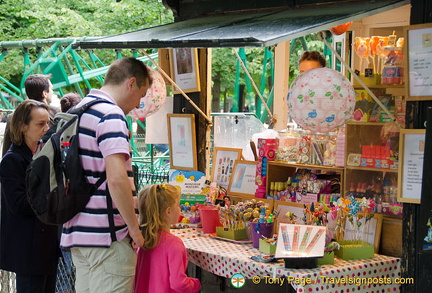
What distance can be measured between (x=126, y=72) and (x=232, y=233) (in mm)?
1660

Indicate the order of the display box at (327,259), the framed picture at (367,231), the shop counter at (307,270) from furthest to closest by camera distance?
the framed picture at (367,231), the display box at (327,259), the shop counter at (307,270)

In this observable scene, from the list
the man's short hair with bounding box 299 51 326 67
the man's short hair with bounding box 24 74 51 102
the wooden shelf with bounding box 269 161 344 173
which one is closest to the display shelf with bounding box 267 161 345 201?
the wooden shelf with bounding box 269 161 344 173

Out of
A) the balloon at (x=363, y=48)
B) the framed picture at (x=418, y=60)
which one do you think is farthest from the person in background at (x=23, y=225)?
the framed picture at (x=418, y=60)

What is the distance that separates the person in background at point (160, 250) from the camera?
4207 mm

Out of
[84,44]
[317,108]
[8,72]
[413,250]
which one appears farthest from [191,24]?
[8,72]

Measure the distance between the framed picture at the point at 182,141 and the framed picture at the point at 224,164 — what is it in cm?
39

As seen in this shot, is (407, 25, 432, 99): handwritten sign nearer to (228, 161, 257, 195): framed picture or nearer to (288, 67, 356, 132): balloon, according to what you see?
(288, 67, 356, 132): balloon

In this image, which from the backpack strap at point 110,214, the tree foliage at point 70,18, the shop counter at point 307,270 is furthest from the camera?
the tree foliage at point 70,18

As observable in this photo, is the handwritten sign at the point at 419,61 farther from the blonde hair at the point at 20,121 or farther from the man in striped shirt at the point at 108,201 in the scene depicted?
the blonde hair at the point at 20,121

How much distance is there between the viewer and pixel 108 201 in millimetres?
3807

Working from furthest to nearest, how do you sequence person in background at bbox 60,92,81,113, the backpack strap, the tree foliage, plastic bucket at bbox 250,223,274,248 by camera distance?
the tree foliage, person in background at bbox 60,92,81,113, plastic bucket at bbox 250,223,274,248, the backpack strap

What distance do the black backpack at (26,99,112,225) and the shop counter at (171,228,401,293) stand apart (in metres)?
1.15

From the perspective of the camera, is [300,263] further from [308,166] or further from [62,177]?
[62,177]

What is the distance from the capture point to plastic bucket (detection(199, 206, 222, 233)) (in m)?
5.25
